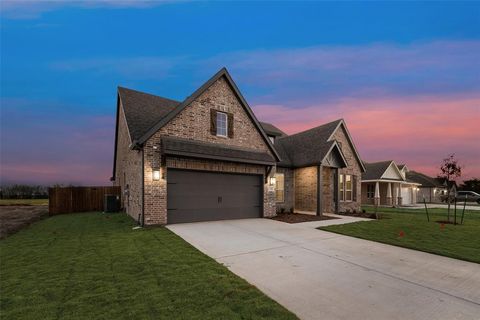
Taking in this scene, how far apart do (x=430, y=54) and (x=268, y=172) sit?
453 inches

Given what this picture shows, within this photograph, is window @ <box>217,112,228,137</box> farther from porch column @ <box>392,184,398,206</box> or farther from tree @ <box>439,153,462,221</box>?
porch column @ <box>392,184,398,206</box>

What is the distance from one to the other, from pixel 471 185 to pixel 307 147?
56651mm

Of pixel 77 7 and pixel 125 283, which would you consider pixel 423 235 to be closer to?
pixel 125 283

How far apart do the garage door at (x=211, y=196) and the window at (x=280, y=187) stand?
306 centimetres

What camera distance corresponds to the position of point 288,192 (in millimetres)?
16781

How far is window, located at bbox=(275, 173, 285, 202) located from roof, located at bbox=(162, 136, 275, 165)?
3.27 metres

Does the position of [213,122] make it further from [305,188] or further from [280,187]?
[305,188]

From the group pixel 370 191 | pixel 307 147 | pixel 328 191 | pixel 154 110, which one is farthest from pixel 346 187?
pixel 154 110

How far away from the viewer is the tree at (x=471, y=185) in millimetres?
48600

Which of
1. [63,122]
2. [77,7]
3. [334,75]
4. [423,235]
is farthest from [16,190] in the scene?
[423,235]

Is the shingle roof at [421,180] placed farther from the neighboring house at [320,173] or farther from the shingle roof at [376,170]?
the neighboring house at [320,173]

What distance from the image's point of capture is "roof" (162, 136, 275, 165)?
10.3m

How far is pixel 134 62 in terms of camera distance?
29969 mm

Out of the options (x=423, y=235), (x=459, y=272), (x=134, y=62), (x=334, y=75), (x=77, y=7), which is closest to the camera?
(x=459, y=272)
